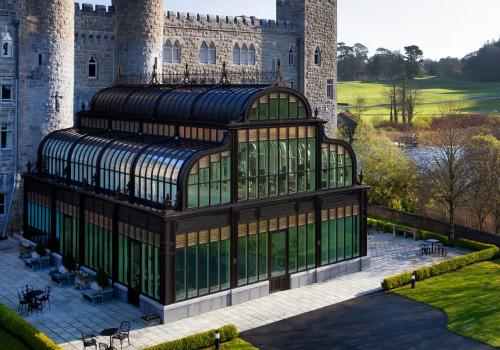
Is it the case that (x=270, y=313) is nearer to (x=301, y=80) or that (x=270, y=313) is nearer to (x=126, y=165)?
(x=126, y=165)

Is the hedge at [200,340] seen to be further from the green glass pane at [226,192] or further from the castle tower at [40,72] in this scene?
the castle tower at [40,72]

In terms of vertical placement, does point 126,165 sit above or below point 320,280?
above

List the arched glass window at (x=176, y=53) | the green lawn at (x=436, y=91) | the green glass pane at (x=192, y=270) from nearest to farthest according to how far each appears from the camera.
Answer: the green glass pane at (x=192, y=270), the arched glass window at (x=176, y=53), the green lawn at (x=436, y=91)

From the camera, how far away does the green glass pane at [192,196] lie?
95.7 ft

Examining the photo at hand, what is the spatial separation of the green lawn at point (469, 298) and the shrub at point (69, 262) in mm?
15383

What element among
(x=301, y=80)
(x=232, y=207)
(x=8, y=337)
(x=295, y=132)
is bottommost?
(x=8, y=337)

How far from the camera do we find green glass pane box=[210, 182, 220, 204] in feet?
98.2

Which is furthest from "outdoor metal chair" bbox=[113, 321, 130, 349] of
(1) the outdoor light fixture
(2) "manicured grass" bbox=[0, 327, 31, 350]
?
(2) "manicured grass" bbox=[0, 327, 31, 350]

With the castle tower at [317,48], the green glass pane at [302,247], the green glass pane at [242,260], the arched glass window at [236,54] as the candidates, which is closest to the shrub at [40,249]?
the green glass pane at [242,260]

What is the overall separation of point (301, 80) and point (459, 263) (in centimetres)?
2865

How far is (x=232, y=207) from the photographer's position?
30.4 meters

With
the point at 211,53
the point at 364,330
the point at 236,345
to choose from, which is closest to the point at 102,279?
the point at 236,345

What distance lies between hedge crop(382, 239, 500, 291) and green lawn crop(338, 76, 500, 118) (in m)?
74.0

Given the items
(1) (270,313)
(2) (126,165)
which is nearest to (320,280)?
(1) (270,313)
